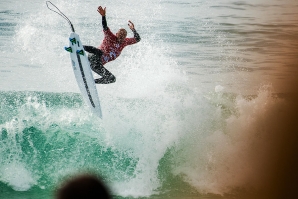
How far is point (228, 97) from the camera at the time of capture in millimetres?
14234

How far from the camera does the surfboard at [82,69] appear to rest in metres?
8.66

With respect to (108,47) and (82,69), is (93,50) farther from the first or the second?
(82,69)

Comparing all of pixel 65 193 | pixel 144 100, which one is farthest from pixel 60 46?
pixel 65 193

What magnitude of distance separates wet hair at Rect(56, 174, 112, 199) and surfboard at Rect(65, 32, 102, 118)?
1.71 metres

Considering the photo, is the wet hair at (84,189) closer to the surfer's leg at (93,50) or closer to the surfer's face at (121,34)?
the surfer's leg at (93,50)

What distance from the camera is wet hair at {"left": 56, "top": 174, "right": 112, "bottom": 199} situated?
32.7ft

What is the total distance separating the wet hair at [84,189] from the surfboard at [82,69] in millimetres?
1705

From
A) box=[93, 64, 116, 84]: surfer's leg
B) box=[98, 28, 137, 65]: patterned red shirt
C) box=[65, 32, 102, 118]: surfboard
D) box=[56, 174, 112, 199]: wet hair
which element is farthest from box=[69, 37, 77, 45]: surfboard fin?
box=[56, 174, 112, 199]: wet hair

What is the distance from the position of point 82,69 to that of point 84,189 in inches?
104

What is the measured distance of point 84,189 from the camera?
33.7 ft

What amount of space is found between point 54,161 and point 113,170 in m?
1.31

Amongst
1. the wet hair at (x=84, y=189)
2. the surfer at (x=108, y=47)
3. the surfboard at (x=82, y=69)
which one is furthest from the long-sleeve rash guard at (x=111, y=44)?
the wet hair at (x=84, y=189)

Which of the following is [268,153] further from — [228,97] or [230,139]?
[228,97]

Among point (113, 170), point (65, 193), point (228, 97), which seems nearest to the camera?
point (65, 193)
